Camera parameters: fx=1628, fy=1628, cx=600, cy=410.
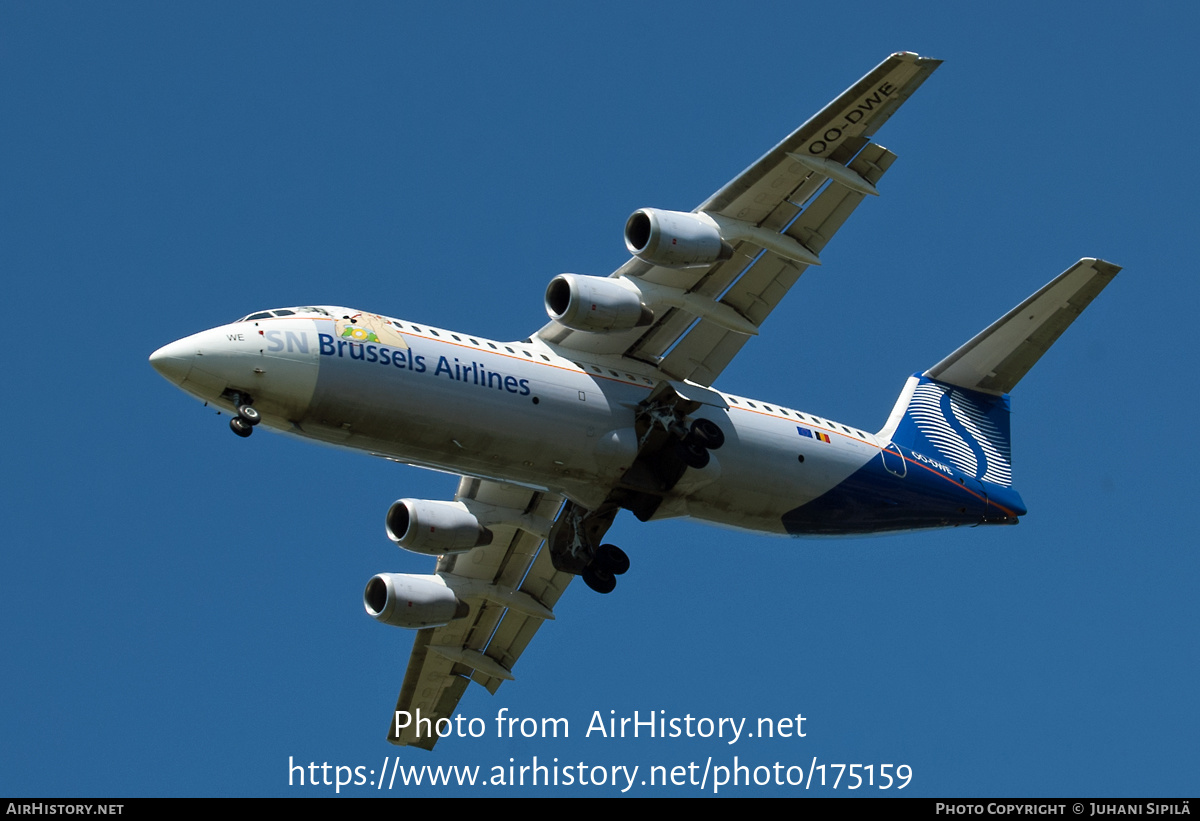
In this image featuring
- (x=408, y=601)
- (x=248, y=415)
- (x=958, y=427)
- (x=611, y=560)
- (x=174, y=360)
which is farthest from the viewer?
(x=958, y=427)

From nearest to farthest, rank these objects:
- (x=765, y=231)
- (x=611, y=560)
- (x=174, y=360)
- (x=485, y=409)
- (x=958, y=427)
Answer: (x=174, y=360) < (x=485, y=409) < (x=765, y=231) < (x=611, y=560) < (x=958, y=427)

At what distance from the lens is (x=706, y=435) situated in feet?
78.9

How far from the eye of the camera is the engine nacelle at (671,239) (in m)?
22.3

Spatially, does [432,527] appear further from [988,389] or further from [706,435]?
[988,389]

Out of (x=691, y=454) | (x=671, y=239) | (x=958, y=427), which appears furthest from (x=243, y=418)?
(x=958, y=427)

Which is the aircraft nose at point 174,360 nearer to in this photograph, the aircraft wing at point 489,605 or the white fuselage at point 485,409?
the white fuselage at point 485,409

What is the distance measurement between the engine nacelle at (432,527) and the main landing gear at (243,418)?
489cm

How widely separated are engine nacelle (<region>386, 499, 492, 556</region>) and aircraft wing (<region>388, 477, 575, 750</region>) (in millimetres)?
677

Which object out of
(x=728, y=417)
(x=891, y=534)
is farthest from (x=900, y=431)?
(x=728, y=417)

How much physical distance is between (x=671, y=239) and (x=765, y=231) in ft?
6.72

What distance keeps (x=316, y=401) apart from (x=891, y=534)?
10479 millimetres

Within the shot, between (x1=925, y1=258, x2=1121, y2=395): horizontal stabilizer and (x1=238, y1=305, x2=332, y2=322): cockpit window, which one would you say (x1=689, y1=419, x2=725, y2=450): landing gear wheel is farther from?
(x1=925, y1=258, x2=1121, y2=395): horizontal stabilizer

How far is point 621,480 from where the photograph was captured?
2417cm

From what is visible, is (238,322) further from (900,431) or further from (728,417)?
(900,431)
